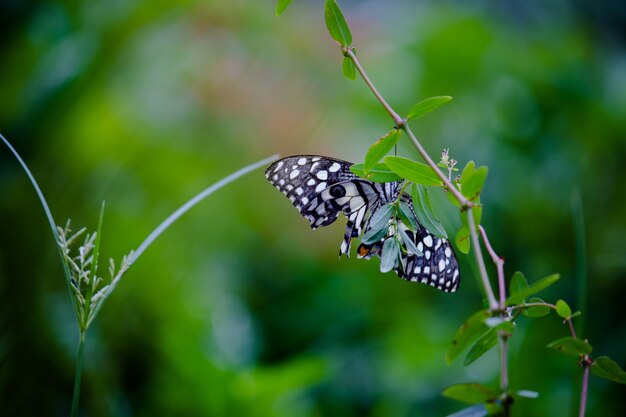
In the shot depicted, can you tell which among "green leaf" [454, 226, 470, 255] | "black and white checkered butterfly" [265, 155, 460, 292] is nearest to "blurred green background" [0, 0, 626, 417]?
"black and white checkered butterfly" [265, 155, 460, 292]

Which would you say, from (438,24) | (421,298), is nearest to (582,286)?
(421,298)

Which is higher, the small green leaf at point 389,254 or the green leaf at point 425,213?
the green leaf at point 425,213

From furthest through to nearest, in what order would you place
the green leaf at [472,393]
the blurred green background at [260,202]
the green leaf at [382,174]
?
the blurred green background at [260,202] → the green leaf at [382,174] → the green leaf at [472,393]

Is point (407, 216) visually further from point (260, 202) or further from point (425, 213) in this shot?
point (260, 202)

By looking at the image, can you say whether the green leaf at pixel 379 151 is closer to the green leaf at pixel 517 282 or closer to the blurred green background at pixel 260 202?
the green leaf at pixel 517 282

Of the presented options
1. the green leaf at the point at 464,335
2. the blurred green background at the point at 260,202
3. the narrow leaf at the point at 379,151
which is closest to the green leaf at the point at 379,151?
the narrow leaf at the point at 379,151

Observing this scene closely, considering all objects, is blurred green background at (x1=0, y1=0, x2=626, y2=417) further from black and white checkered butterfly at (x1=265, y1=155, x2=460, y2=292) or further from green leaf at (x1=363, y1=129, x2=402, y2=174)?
green leaf at (x1=363, y1=129, x2=402, y2=174)

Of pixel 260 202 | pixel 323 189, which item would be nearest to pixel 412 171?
pixel 323 189
